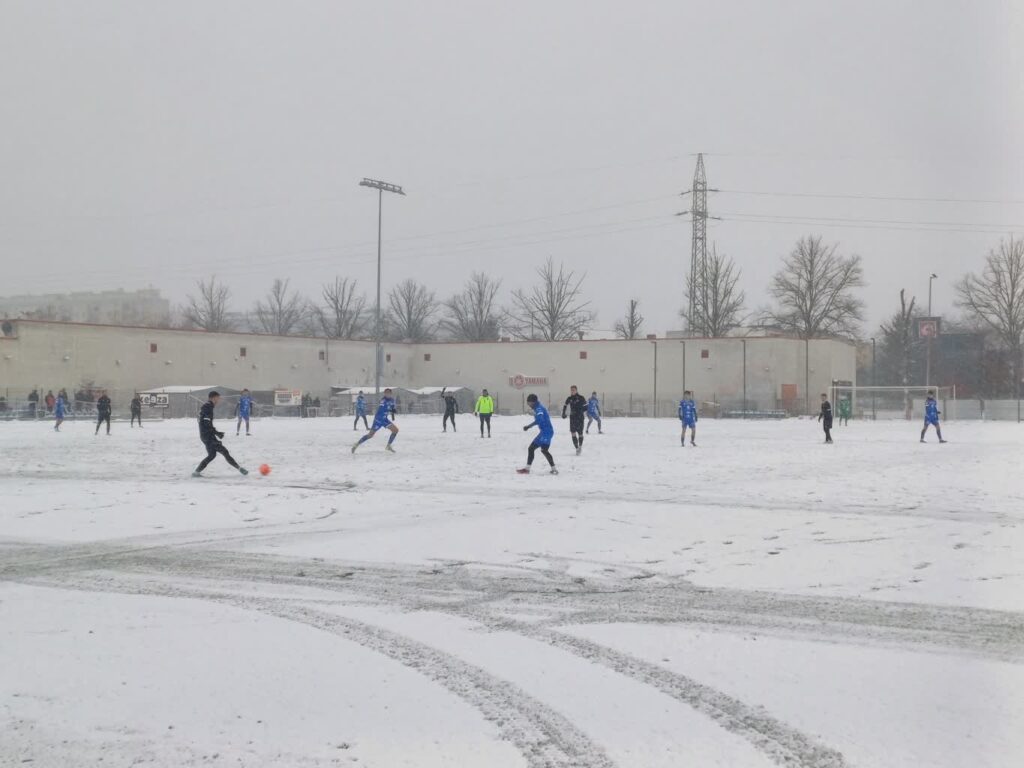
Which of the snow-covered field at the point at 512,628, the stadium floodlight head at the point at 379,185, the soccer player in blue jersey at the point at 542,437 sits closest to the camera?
the snow-covered field at the point at 512,628

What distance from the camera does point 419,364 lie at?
260 ft

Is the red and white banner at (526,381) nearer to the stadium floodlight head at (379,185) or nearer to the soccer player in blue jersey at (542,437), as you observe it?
the stadium floodlight head at (379,185)

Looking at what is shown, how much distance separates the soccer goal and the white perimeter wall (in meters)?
6.36

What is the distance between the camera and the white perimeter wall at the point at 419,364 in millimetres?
57188

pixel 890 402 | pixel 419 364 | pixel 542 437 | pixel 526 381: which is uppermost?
pixel 419 364

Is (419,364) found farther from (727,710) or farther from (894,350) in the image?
(727,710)

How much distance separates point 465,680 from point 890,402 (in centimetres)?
5648

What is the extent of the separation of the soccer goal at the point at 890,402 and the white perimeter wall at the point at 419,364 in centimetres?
636

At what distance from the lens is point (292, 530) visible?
11.9 meters

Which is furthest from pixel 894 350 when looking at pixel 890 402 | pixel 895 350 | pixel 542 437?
→ pixel 542 437

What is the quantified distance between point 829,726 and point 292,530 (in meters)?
8.30

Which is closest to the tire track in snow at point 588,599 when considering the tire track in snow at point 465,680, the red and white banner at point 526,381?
the tire track in snow at point 465,680

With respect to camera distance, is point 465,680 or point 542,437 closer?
point 465,680

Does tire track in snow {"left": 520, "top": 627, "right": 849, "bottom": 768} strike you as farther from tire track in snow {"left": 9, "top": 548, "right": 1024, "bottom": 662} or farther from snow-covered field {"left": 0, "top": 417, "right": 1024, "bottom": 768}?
tire track in snow {"left": 9, "top": 548, "right": 1024, "bottom": 662}
